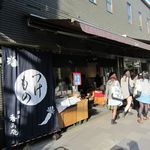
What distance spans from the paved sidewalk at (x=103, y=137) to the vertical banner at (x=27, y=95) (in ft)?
1.45

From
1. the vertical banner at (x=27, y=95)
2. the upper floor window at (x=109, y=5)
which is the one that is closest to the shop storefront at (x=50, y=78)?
the vertical banner at (x=27, y=95)

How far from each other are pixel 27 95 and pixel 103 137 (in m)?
2.54

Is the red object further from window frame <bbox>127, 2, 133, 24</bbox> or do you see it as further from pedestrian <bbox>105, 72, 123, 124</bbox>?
window frame <bbox>127, 2, 133, 24</bbox>

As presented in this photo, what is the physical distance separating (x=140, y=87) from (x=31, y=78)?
14.6 feet

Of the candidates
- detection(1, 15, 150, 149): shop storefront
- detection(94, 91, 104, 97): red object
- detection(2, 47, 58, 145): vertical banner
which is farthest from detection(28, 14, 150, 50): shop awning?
detection(94, 91, 104, 97): red object

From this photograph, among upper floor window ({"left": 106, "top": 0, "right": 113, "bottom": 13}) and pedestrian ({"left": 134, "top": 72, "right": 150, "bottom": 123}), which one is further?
upper floor window ({"left": 106, "top": 0, "right": 113, "bottom": 13})

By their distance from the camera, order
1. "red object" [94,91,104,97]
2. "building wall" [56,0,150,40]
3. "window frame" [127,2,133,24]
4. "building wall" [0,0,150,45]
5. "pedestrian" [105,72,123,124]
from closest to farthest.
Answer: "building wall" [0,0,150,45]
"pedestrian" [105,72,123,124]
"building wall" [56,0,150,40]
"red object" [94,91,104,97]
"window frame" [127,2,133,24]

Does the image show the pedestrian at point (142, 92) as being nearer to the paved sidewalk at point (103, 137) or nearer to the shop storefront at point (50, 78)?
the paved sidewalk at point (103, 137)

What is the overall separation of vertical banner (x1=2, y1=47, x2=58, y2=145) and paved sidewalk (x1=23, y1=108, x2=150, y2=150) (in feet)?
1.45

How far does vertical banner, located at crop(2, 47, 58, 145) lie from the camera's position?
6.97m

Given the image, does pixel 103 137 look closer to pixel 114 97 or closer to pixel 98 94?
pixel 114 97

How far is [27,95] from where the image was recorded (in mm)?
7414

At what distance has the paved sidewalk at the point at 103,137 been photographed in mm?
7582

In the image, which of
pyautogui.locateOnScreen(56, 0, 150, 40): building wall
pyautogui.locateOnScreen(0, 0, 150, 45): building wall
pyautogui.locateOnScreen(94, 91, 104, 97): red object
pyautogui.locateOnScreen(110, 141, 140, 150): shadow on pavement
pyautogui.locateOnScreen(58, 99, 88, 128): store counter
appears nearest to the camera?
Answer: pyautogui.locateOnScreen(110, 141, 140, 150): shadow on pavement
